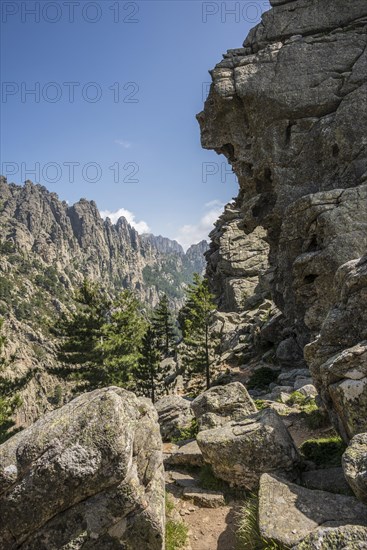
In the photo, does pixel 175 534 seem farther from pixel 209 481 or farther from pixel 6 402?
pixel 6 402

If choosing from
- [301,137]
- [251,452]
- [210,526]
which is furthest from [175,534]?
[301,137]

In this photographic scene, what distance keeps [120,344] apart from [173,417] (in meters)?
16.6

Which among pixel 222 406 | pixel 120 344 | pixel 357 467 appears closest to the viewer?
pixel 357 467

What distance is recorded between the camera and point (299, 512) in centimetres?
645

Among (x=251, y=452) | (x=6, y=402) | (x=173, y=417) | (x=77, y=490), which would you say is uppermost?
(x=77, y=490)

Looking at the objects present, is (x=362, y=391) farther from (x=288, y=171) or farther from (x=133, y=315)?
(x=133, y=315)

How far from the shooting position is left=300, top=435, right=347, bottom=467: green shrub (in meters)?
9.64

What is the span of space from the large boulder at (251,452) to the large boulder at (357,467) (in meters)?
Answer: 2.94

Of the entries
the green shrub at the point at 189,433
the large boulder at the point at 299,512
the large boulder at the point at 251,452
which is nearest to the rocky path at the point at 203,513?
the large boulder at the point at 251,452

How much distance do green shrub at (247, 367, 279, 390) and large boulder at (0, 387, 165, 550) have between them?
75.5 feet

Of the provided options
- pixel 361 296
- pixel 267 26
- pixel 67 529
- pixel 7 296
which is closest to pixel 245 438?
pixel 67 529

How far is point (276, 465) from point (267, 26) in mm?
36959

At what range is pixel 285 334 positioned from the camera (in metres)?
35.1

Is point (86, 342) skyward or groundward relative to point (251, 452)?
skyward
